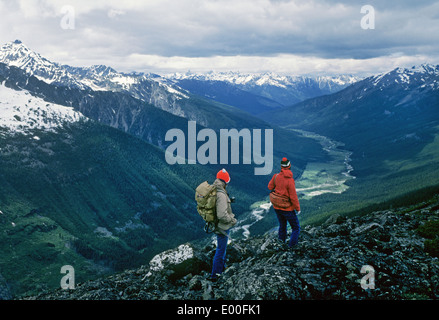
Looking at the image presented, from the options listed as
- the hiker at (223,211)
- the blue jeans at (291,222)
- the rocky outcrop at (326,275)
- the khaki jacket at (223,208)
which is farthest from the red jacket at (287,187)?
the khaki jacket at (223,208)

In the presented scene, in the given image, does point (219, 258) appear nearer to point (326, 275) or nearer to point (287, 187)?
point (287, 187)

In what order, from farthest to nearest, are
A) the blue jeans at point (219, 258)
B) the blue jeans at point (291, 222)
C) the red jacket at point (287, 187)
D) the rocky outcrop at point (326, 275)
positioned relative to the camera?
the blue jeans at point (291, 222) < the red jacket at point (287, 187) < the blue jeans at point (219, 258) < the rocky outcrop at point (326, 275)

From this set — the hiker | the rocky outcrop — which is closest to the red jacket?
the rocky outcrop

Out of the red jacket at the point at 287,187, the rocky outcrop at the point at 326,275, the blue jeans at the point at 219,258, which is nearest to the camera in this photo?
the rocky outcrop at the point at 326,275

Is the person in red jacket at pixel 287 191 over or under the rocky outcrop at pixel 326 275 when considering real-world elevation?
over

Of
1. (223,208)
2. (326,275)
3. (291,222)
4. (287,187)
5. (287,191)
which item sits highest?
(287,187)

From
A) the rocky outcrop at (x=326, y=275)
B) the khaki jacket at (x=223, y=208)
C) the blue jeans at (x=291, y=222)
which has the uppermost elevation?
the khaki jacket at (x=223, y=208)

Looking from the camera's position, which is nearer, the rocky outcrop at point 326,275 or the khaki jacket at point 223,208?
the rocky outcrop at point 326,275

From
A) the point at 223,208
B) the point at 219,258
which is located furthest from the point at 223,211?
the point at 219,258

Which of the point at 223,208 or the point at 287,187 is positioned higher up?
the point at 287,187

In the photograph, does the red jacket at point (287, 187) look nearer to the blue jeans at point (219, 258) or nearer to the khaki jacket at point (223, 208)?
the khaki jacket at point (223, 208)
